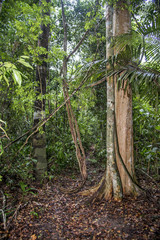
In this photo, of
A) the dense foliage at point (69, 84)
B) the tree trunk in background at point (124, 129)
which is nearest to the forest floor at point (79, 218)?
the tree trunk in background at point (124, 129)

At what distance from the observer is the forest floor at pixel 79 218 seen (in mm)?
2355

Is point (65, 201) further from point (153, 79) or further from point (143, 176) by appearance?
point (153, 79)

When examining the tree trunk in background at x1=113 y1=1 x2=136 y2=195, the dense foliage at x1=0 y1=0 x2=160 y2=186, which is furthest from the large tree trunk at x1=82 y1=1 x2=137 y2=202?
the dense foliage at x1=0 y1=0 x2=160 y2=186

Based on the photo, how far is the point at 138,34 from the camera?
2.65 meters

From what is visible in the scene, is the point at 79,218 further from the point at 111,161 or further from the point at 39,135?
the point at 39,135

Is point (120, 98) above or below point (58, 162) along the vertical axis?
above

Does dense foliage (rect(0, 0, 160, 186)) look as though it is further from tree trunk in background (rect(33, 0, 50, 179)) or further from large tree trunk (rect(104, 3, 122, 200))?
large tree trunk (rect(104, 3, 122, 200))

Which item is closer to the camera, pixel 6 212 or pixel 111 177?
pixel 6 212

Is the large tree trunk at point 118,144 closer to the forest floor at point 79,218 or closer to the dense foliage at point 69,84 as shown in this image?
the forest floor at point 79,218

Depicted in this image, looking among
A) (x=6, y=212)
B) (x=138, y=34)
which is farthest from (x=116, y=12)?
(x=6, y=212)

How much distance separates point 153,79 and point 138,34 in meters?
0.76

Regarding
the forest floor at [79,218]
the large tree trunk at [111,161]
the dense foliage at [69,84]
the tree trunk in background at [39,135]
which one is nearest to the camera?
the forest floor at [79,218]

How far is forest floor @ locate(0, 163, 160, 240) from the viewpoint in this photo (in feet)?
7.73

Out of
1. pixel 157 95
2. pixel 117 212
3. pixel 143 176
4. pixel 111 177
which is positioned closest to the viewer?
pixel 157 95
